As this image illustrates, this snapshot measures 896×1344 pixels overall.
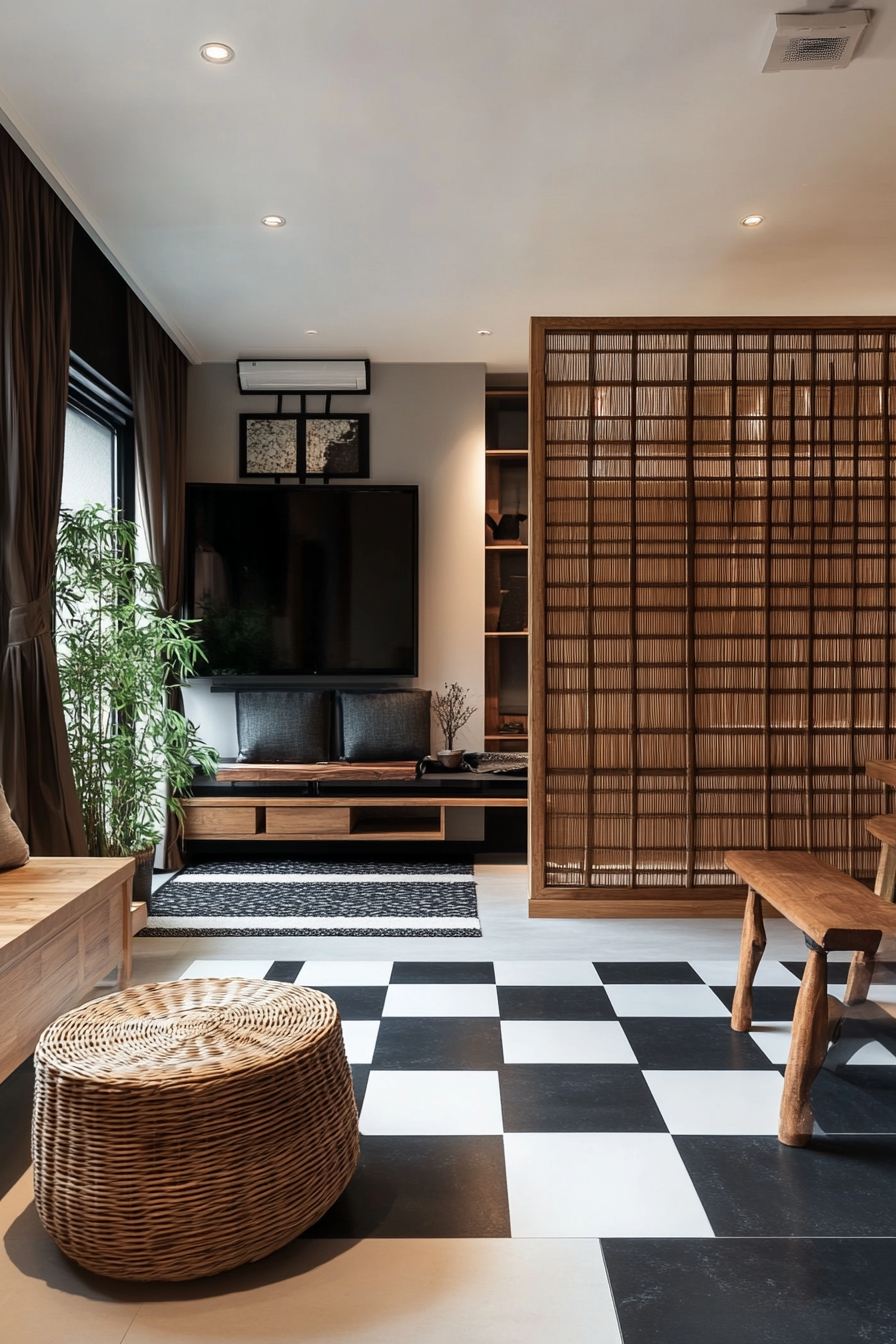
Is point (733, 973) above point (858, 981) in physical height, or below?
below

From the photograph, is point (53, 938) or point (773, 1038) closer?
point (53, 938)

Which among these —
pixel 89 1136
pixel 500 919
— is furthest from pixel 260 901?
pixel 89 1136

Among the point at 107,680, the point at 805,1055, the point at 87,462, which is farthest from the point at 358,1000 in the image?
the point at 87,462

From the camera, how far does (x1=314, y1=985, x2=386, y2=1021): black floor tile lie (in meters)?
2.89

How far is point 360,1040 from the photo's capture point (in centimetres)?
269

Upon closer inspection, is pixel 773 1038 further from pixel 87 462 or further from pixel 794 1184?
pixel 87 462

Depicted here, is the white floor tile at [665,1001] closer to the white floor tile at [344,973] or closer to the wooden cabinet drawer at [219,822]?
the white floor tile at [344,973]

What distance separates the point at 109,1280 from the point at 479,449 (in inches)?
178

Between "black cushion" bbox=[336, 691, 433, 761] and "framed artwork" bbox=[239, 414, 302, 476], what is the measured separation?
4.26 ft

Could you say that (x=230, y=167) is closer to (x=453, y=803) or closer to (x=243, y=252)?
(x=243, y=252)

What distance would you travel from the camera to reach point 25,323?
3.22m

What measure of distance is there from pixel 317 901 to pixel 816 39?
3.45 metres

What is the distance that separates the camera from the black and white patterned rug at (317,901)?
3850 mm

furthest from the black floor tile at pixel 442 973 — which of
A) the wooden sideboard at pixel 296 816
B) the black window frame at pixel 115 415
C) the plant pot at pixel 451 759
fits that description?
the black window frame at pixel 115 415
